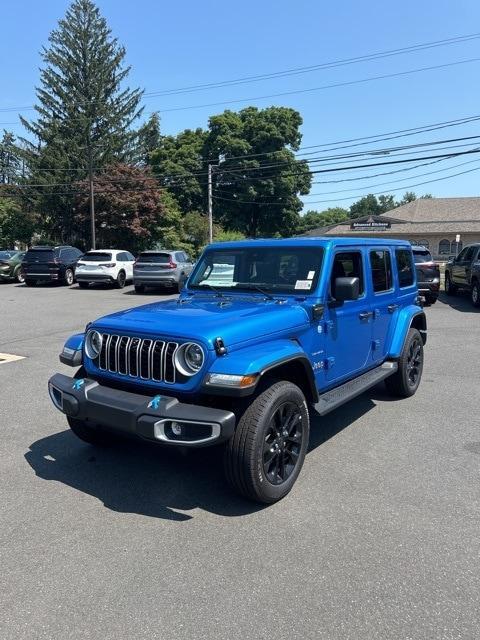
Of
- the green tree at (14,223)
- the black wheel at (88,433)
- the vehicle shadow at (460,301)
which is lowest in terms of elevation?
the vehicle shadow at (460,301)

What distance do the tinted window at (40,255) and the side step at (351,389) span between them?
19060 mm

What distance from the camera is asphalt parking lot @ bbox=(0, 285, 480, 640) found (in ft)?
8.35

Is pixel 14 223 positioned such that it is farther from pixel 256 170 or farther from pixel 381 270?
pixel 381 270

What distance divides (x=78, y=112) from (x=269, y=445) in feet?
157

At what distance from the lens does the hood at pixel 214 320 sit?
3582mm

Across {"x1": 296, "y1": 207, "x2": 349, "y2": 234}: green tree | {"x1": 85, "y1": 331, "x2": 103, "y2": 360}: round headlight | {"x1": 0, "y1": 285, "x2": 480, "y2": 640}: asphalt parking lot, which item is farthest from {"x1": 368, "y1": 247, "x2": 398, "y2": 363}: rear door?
{"x1": 296, "y1": 207, "x2": 349, "y2": 234}: green tree

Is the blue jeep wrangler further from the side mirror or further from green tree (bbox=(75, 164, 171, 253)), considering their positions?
green tree (bbox=(75, 164, 171, 253))

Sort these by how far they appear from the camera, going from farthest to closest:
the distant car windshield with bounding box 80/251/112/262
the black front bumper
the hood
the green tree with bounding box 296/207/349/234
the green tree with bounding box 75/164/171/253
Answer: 1. the green tree with bounding box 296/207/349/234
2. the green tree with bounding box 75/164/171/253
3. the distant car windshield with bounding box 80/251/112/262
4. the hood
5. the black front bumper

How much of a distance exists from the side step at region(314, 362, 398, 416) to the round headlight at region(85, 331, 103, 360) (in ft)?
5.79

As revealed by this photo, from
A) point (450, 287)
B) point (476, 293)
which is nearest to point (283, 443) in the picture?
point (476, 293)

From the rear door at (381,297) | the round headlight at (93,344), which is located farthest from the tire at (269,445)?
the rear door at (381,297)

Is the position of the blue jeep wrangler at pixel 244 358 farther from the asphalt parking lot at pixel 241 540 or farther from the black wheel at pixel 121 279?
the black wheel at pixel 121 279

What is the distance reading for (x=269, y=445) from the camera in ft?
12.0

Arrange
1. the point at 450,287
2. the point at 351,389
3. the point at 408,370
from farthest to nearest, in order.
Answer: the point at 450,287 → the point at 408,370 → the point at 351,389
